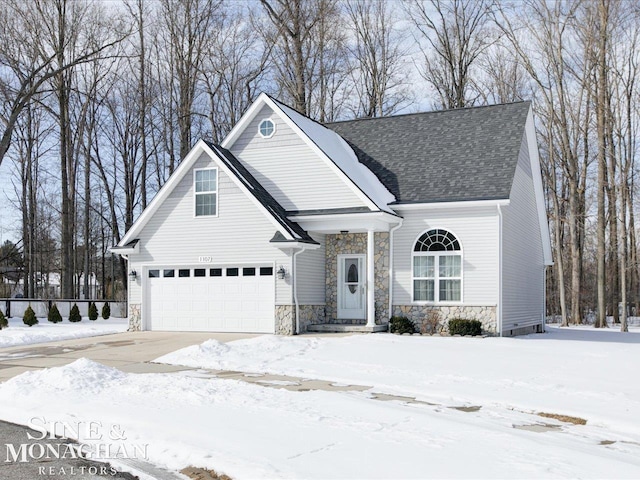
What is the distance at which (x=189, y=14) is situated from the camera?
116 feet

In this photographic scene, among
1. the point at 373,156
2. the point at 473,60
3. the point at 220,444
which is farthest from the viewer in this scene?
the point at 473,60

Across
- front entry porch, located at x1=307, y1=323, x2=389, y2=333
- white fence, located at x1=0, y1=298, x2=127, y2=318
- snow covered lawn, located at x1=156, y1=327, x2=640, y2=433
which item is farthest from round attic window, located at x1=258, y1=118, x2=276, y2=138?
white fence, located at x1=0, y1=298, x2=127, y2=318

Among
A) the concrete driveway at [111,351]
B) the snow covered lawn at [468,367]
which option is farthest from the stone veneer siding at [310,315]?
the snow covered lawn at [468,367]

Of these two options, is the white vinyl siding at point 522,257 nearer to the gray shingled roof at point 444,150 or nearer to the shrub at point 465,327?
the gray shingled roof at point 444,150

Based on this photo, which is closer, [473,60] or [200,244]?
[200,244]

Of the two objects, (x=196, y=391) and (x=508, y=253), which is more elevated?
(x=508, y=253)

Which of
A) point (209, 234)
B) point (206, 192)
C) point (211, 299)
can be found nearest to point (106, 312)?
→ point (211, 299)

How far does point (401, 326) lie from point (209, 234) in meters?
6.20

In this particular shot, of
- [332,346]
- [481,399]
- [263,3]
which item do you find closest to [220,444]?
[481,399]

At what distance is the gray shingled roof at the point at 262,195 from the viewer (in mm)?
19594

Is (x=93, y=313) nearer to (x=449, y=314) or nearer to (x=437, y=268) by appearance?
(x=437, y=268)

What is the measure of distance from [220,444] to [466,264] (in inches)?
532

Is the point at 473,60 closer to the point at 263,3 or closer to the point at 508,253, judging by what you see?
the point at 263,3

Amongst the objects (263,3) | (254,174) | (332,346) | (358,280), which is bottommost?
(332,346)
